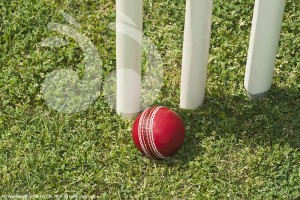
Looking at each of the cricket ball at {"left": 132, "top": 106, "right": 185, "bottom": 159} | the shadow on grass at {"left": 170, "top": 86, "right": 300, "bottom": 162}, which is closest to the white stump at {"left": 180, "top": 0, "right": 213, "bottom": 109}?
the shadow on grass at {"left": 170, "top": 86, "right": 300, "bottom": 162}

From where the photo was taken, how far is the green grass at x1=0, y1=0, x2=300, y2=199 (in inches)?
213

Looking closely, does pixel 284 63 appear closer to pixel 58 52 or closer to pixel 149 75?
pixel 149 75

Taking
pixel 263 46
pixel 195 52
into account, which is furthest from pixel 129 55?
pixel 263 46

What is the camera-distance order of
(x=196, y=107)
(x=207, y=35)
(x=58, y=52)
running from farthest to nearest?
(x=58, y=52), (x=196, y=107), (x=207, y=35)

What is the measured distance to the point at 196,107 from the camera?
18.9 ft

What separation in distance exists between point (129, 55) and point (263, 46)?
2.94 feet

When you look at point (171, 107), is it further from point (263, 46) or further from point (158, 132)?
point (263, 46)

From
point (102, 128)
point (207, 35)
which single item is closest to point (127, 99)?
point (102, 128)

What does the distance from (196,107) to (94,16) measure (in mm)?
1241

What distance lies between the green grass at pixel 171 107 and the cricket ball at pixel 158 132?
5.8 inches

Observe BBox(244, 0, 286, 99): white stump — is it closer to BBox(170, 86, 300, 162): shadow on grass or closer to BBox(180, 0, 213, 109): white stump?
BBox(170, 86, 300, 162): shadow on grass
